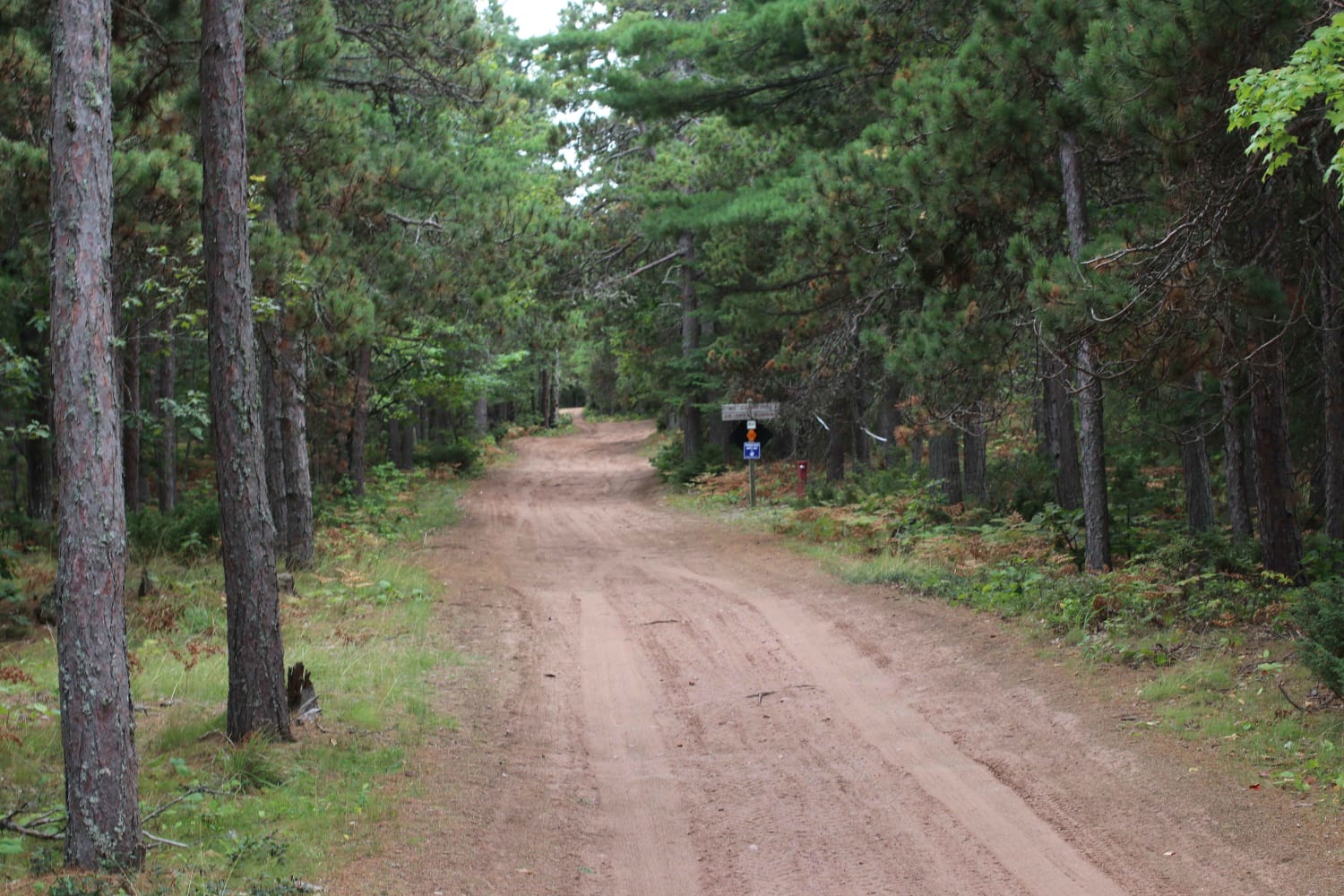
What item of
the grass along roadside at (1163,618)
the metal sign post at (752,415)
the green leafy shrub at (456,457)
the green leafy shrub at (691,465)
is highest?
the metal sign post at (752,415)

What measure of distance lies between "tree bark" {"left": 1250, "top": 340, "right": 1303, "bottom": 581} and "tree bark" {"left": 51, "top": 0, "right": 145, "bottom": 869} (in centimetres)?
980

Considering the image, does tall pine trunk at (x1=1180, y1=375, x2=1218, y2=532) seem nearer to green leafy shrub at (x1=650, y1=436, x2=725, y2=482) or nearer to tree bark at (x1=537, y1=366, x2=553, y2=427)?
green leafy shrub at (x1=650, y1=436, x2=725, y2=482)

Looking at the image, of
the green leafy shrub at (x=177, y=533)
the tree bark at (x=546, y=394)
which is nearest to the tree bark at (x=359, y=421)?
the green leafy shrub at (x=177, y=533)

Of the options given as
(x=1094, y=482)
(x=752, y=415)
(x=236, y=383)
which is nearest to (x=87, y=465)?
(x=236, y=383)

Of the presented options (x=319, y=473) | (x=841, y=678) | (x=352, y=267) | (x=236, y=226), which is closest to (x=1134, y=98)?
(x=841, y=678)

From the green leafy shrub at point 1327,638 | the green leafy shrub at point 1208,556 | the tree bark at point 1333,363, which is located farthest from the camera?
the green leafy shrub at point 1208,556

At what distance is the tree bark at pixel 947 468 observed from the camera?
18.7m

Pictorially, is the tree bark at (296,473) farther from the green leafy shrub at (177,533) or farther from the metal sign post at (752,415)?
the metal sign post at (752,415)

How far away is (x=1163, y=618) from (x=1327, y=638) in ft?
8.88

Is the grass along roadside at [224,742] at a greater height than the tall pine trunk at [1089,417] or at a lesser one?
lesser

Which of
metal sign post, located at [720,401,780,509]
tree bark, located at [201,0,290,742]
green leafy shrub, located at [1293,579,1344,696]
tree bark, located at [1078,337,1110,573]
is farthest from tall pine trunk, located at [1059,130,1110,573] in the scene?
metal sign post, located at [720,401,780,509]

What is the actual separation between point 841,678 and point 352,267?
27.3ft

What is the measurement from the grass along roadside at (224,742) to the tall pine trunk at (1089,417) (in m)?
7.18

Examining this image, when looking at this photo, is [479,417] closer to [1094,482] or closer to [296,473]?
[296,473]
